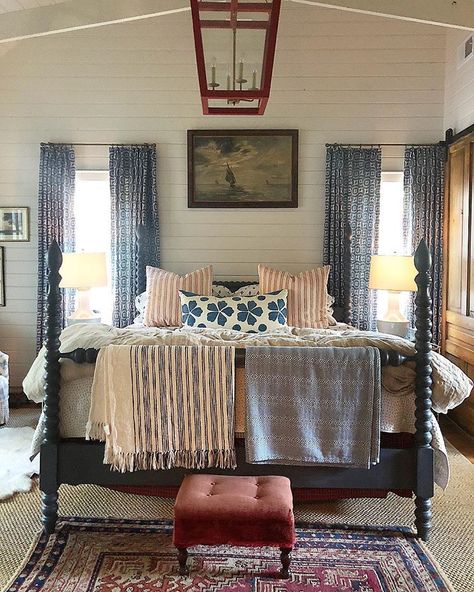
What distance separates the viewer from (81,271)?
4.78 m

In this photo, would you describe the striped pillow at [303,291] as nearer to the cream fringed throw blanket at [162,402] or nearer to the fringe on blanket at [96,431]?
the cream fringed throw blanket at [162,402]

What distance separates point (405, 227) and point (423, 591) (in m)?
3.58

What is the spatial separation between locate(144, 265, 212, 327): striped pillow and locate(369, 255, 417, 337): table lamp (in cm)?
144

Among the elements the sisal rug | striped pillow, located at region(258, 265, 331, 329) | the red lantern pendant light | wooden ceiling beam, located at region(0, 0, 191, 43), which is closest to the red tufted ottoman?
the sisal rug

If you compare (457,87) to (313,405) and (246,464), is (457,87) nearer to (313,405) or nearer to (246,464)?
(313,405)

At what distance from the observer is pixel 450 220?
16.6 feet

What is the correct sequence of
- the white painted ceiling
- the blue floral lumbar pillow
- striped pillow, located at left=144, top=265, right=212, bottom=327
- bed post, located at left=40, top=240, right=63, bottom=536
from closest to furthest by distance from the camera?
bed post, located at left=40, top=240, right=63, bottom=536 < the blue floral lumbar pillow < the white painted ceiling < striped pillow, located at left=144, top=265, right=212, bottom=327

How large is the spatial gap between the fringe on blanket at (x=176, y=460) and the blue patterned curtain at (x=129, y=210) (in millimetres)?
2656

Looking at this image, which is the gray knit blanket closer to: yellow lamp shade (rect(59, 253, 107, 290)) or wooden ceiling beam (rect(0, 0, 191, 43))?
yellow lamp shade (rect(59, 253, 107, 290))

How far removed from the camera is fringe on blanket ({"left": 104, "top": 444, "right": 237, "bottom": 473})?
2.68 meters

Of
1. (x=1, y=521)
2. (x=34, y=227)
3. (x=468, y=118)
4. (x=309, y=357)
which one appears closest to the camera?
(x=309, y=357)

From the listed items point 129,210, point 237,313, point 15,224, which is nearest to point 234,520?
point 237,313

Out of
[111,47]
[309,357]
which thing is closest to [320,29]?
[111,47]

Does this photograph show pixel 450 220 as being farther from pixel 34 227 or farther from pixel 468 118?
pixel 34 227
